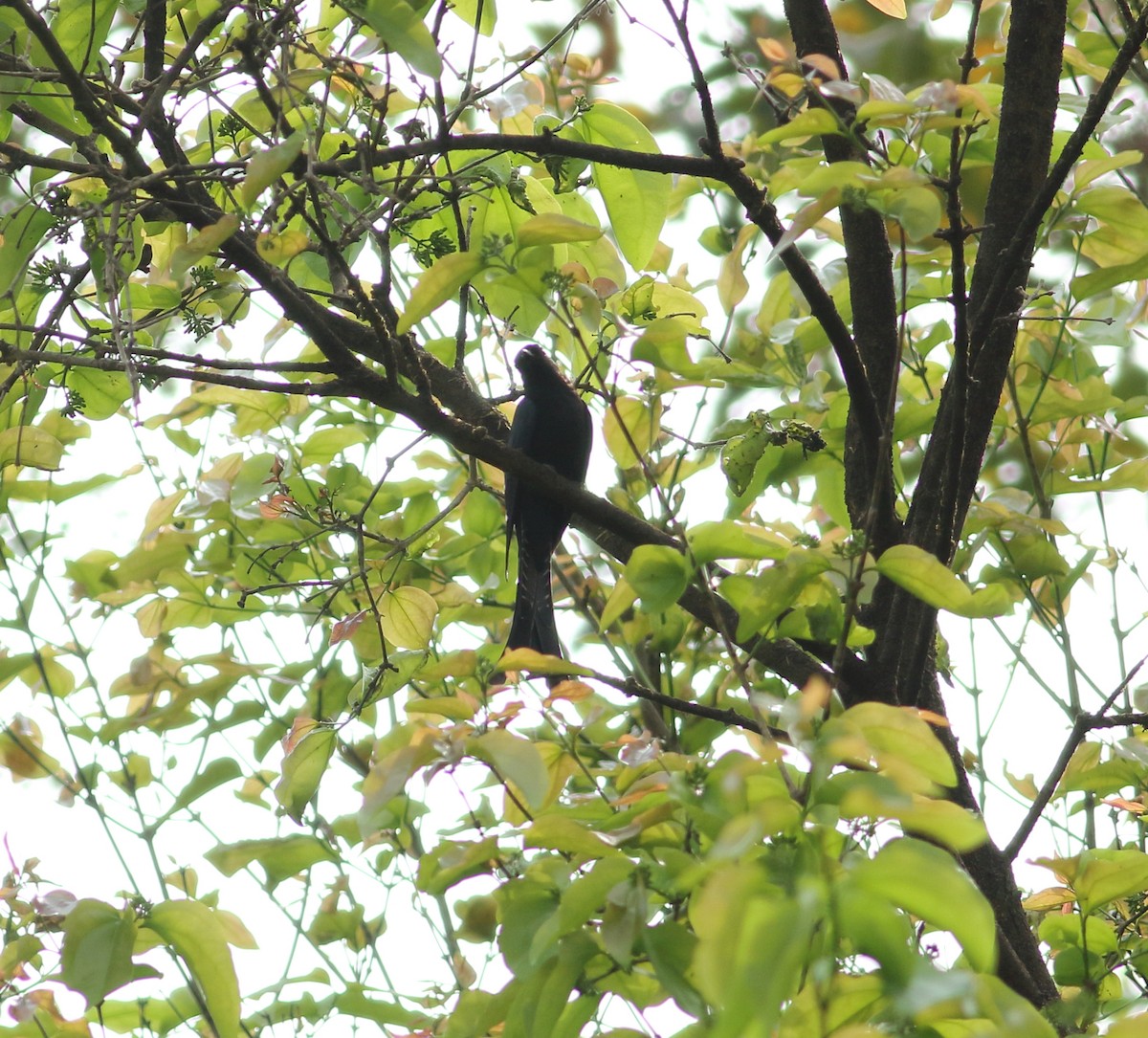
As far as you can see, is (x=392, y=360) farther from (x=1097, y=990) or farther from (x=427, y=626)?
→ (x=1097, y=990)

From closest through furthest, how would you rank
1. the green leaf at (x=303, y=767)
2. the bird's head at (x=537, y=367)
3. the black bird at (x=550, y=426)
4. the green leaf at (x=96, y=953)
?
the green leaf at (x=96, y=953) < the green leaf at (x=303, y=767) < the black bird at (x=550, y=426) < the bird's head at (x=537, y=367)

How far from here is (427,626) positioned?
221cm

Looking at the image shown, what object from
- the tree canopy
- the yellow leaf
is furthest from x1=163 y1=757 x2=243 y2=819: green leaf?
the yellow leaf

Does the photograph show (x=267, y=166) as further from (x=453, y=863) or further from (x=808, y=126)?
(x=453, y=863)

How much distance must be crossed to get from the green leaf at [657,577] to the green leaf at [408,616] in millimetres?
820

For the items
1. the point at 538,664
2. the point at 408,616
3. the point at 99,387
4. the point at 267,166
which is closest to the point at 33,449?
the point at 99,387

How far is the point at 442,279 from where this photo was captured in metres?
1.37

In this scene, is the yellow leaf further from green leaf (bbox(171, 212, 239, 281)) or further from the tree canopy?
green leaf (bbox(171, 212, 239, 281))

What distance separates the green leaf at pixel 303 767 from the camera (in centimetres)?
194

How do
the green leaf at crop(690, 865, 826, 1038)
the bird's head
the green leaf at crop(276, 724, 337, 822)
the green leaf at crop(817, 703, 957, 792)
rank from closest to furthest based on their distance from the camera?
1. the green leaf at crop(690, 865, 826, 1038)
2. the green leaf at crop(817, 703, 957, 792)
3. the green leaf at crop(276, 724, 337, 822)
4. the bird's head

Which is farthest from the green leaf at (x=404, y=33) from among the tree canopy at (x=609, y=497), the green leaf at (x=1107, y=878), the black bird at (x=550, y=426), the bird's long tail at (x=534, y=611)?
the black bird at (x=550, y=426)

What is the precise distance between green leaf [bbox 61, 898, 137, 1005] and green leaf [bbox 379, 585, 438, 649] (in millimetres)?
761

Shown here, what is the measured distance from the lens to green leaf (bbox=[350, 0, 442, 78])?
1461 mm

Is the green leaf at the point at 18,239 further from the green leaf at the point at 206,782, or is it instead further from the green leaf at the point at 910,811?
the green leaf at the point at 910,811
